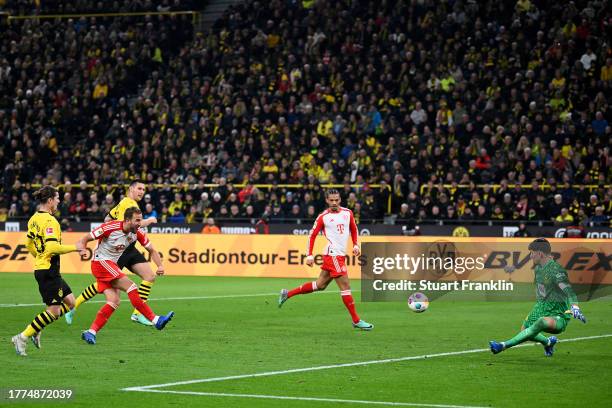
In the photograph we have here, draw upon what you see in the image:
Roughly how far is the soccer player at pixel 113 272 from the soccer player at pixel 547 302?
4.80 m

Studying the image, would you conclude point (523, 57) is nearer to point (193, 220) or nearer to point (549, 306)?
point (193, 220)

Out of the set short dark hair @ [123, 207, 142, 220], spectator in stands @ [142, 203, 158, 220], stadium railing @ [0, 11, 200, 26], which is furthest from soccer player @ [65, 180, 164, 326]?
stadium railing @ [0, 11, 200, 26]

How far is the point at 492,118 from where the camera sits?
111ft

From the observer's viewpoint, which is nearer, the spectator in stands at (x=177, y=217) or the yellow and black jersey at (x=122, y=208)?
the yellow and black jersey at (x=122, y=208)

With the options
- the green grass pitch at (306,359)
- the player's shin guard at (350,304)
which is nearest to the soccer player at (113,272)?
the green grass pitch at (306,359)

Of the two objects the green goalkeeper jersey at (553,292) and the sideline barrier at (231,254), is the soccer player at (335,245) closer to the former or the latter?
the green goalkeeper jersey at (553,292)

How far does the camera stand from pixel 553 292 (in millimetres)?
13055

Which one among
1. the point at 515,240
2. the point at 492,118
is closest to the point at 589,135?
the point at 492,118

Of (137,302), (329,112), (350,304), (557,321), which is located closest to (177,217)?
(329,112)

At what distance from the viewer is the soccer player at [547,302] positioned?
12.8 m

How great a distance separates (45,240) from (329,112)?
78.4 ft

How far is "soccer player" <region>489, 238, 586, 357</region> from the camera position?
12.8 metres

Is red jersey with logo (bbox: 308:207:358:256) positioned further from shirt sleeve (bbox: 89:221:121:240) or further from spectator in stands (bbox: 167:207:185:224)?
spectator in stands (bbox: 167:207:185:224)

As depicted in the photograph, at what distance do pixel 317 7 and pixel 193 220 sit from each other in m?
9.90
